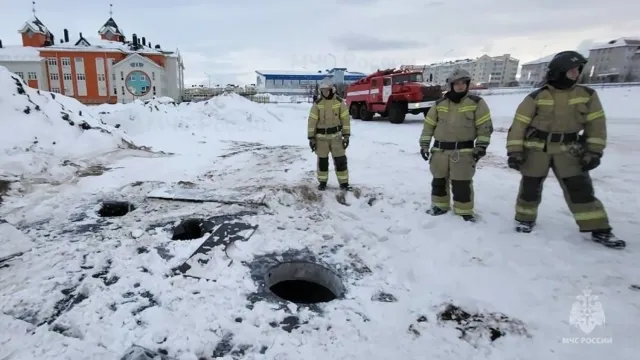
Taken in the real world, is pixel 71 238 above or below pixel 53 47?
below

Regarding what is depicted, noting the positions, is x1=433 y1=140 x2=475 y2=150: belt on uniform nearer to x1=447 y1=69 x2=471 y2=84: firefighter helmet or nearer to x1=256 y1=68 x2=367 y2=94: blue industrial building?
x1=447 y1=69 x2=471 y2=84: firefighter helmet

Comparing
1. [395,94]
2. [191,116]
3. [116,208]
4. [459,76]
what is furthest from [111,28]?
[459,76]

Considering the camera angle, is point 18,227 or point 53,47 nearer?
point 18,227

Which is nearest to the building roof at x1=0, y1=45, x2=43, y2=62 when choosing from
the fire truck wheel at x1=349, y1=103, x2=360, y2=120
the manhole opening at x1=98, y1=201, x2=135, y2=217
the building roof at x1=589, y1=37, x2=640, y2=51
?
the fire truck wheel at x1=349, y1=103, x2=360, y2=120

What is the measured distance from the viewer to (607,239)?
11.3ft

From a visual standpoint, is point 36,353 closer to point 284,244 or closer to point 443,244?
point 284,244

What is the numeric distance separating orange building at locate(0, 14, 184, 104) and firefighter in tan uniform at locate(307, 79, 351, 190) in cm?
4158

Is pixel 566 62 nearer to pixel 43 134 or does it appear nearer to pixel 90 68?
pixel 43 134

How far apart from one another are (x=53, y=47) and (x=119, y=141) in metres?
42.6

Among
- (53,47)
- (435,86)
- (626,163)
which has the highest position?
(53,47)

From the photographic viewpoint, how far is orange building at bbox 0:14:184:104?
39938 mm

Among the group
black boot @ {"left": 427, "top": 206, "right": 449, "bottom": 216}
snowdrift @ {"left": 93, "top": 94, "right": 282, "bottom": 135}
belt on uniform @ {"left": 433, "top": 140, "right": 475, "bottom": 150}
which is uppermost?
belt on uniform @ {"left": 433, "top": 140, "right": 475, "bottom": 150}

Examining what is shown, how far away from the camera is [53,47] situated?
131ft

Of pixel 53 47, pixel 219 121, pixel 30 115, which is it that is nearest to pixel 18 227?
pixel 30 115
